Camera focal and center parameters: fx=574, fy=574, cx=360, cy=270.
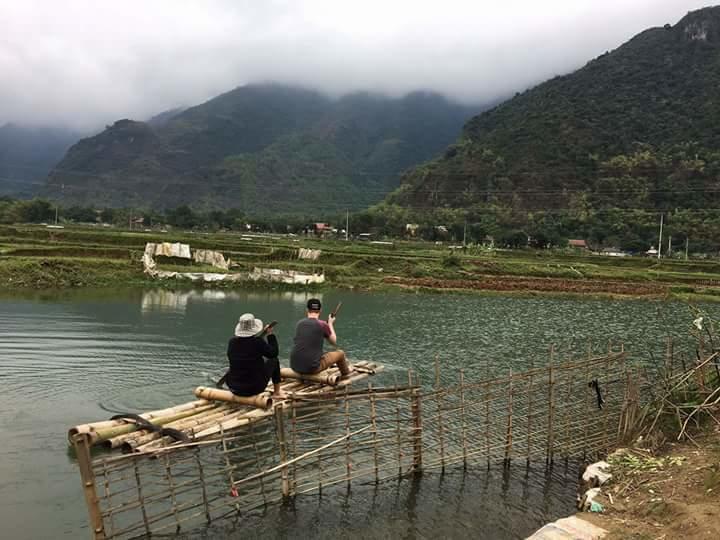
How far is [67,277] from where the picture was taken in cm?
3169

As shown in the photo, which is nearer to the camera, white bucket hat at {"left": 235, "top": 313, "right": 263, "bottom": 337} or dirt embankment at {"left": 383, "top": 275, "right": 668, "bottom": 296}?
white bucket hat at {"left": 235, "top": 313, "right": 263, "bottom": 337}

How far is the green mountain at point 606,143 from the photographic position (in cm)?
9481

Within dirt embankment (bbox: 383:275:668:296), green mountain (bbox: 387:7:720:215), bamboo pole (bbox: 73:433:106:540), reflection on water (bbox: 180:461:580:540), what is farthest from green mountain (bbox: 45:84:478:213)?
bamboo pole (bbox: 73:433:106:540)

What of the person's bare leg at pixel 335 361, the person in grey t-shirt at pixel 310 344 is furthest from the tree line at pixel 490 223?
the person in grey t-shirt at pixel 310 344

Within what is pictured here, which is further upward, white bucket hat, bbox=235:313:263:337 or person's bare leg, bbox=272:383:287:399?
white bucket hat, bbox=235:313:263:337

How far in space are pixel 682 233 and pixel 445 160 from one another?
55110 millimetres

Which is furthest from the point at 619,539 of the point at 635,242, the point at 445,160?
the point at 445,160

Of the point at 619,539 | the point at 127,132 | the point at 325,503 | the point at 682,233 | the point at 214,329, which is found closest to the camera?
the point at 619,539

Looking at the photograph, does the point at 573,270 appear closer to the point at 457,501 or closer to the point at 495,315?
the point at 495,315

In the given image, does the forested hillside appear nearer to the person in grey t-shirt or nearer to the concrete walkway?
the person in grey t-shirt

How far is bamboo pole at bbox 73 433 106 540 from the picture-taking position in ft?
19.8

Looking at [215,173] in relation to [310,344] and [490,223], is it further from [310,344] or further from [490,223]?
[310,344]

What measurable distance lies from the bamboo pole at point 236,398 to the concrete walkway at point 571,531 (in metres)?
4.49

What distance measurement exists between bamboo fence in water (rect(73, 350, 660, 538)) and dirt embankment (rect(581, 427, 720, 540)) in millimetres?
1262
